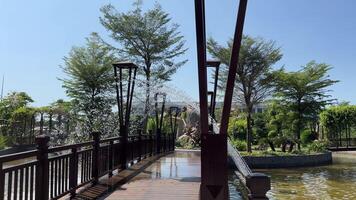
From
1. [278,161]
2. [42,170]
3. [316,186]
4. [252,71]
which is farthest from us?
[252,71]

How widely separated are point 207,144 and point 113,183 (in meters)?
3.91

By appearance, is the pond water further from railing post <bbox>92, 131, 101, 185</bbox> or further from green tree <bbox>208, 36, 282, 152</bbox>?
green tree <bbox>208, 36, 282, 152</bbox>

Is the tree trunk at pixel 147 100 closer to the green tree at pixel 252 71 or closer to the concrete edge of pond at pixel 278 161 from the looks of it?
the green tree at pixel 252 71

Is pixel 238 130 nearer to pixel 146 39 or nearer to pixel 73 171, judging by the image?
pixel 146 39

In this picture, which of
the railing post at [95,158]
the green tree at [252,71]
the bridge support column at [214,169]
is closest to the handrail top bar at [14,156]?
the bridge support column at [214,169]

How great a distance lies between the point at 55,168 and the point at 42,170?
1.38 ft

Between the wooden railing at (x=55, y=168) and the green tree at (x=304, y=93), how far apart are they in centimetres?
1745

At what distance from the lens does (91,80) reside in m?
27.2

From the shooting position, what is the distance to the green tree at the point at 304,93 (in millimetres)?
23797

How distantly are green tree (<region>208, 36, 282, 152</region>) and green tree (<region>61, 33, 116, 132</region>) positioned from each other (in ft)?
29.1

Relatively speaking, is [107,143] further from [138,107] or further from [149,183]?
[138,107]

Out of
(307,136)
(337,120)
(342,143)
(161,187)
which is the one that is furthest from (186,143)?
(161,187)

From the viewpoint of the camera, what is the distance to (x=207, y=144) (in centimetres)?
338

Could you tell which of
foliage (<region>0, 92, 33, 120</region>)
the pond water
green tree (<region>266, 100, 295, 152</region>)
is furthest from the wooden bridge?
foliage (<region>0, 92, 33, 120</region>)
